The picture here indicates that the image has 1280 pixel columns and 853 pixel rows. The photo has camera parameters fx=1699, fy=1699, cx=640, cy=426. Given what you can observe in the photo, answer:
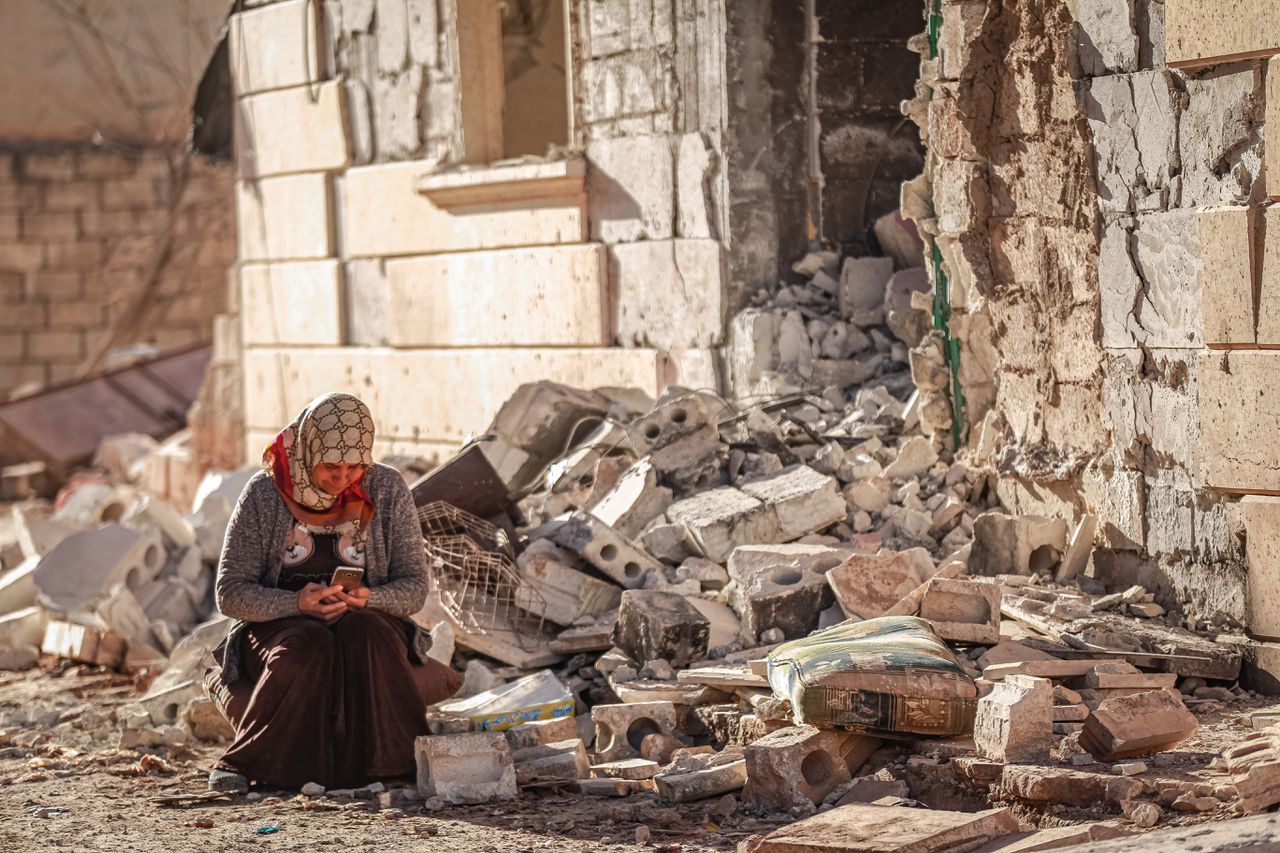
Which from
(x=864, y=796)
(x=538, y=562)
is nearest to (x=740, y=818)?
(x=864, y=796)

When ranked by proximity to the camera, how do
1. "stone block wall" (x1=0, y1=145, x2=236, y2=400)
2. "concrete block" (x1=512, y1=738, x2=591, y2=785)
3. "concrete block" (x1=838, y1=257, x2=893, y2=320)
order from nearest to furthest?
"concrete block" (x1=512, y1=738, x2=591, y2=785) < "concrete block" (x1=838, y1=257, x2=893, y2=320) < "stone block wall" (x1=0, y1=145, x2=236, y2=400)

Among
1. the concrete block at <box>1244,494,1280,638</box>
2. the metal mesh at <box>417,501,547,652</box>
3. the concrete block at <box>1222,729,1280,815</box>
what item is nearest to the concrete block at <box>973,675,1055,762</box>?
the concrete block at <box>1222,729,1280,815</box>

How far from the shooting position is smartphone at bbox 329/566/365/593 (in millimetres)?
5555

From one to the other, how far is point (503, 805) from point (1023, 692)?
5.28 ft

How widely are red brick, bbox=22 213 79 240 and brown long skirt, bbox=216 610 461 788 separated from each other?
13.4 metres

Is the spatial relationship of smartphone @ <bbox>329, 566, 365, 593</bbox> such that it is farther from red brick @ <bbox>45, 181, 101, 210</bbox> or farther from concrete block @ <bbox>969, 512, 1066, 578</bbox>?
red brick @ <bbox>45, 181, 101, 210</bbox>

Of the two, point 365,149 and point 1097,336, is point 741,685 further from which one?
point 365,149

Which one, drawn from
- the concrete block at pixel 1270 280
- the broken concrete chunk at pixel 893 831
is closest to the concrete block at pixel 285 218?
the concrete block at pixel 1270 280

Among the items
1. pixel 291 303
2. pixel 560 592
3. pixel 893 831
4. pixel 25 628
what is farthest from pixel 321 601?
pixel 291 303

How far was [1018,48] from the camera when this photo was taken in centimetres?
664

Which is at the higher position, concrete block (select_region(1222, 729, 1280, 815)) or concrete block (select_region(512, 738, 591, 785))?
concrete block (select_region(1222, 729, 1280, 815))

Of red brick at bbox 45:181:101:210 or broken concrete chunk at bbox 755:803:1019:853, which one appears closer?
broken concrete chunk at bbox 755:803:1019:853

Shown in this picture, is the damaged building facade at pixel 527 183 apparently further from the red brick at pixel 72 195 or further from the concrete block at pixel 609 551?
the red brick at pixel 72 195

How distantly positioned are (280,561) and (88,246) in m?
13.3
